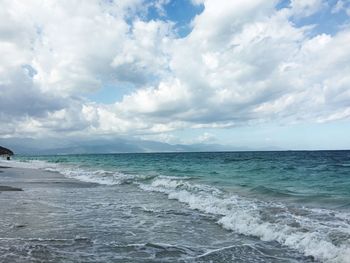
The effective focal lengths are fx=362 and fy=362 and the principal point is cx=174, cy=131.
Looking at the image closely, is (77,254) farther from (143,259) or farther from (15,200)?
(15,200)

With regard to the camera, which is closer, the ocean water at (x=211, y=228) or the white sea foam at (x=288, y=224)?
the ocean water at (x=211, y=228)

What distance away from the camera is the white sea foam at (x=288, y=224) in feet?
31.6

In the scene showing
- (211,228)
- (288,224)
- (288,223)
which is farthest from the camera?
(211,228)

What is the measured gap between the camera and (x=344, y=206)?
658 inches

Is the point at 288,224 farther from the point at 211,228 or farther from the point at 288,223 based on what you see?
the point at 211,228

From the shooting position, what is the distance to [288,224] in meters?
12.4

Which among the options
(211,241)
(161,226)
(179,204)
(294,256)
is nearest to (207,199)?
(179,204)

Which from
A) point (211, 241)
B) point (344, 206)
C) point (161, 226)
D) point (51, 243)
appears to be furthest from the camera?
point (344, 206)

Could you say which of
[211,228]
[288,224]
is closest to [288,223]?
[288,224]

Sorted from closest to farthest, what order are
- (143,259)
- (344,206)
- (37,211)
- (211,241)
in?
(143,259) → (211,241) → (37,211) → (344,206)

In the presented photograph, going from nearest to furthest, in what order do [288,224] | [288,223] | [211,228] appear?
[288,224]
[288,223]
[211,228]

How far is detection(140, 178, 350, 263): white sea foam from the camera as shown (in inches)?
379

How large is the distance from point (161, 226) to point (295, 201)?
341 inches

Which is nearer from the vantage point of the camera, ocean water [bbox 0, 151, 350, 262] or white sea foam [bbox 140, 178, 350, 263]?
ocean water [bbox 0, 151, 350, 262]
